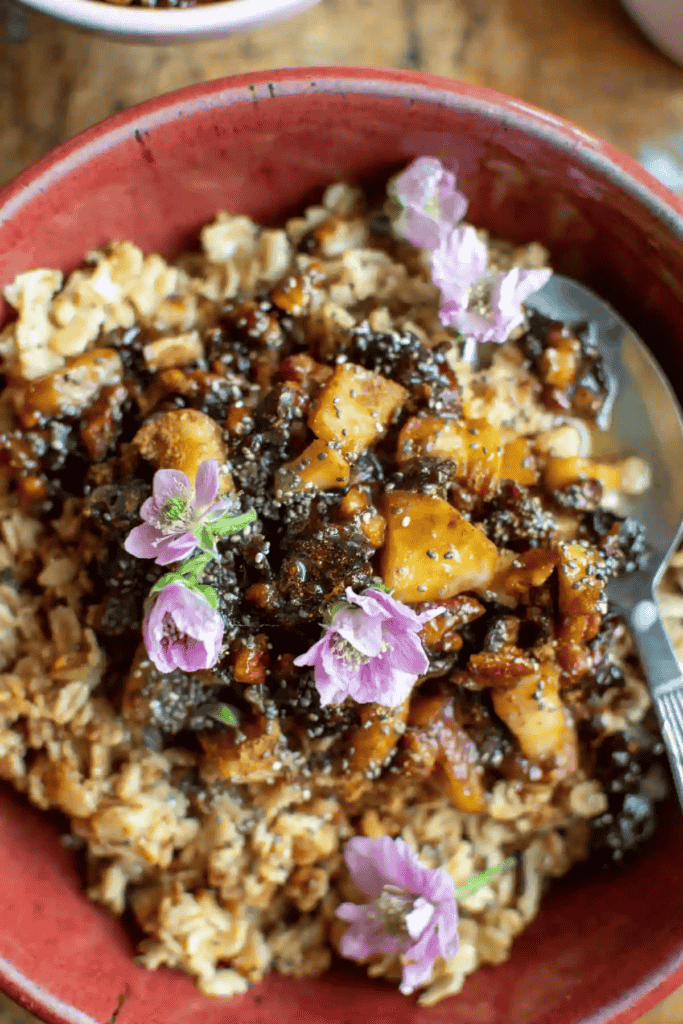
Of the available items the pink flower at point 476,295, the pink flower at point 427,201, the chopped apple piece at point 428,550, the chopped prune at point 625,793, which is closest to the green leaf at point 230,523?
the chopped apple piece at point 428,550

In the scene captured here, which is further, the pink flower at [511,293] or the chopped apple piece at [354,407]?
the pink flower at [511,293]

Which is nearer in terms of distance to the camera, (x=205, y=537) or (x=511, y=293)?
(x=205, y=537)

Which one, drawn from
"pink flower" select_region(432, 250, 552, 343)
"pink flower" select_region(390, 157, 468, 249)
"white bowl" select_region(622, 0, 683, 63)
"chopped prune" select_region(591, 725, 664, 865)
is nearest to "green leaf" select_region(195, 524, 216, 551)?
"pink flower" select_region(432, 250, 552, 343)

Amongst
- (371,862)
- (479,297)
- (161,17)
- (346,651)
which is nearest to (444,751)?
(371,862)

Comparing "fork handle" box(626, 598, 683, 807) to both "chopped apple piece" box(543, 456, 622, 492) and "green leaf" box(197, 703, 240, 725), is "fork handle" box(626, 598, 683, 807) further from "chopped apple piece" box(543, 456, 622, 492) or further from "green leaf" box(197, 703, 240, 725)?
"green leaf" box(197, 703, 240, 725)

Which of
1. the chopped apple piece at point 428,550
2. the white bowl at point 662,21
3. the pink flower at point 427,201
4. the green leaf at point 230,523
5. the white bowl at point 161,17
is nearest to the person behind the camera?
the green leaf at point 230,523

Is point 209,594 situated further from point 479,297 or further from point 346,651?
point 479,297

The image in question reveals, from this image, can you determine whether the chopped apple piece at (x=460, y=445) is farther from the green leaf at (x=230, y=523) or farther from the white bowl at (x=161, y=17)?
the white bowl at (x=161, y=17)
